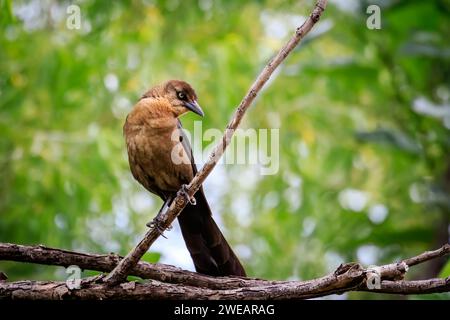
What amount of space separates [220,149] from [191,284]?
761mm

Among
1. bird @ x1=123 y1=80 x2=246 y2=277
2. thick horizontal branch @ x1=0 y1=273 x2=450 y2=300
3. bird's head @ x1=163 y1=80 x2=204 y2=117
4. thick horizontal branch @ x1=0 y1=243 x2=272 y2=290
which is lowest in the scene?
thick horizontal branch @ x1=0 y1=273 x2=450 y2=300

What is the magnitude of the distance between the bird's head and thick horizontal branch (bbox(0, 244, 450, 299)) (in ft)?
4.11

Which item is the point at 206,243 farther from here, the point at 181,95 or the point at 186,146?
the point at 181,95

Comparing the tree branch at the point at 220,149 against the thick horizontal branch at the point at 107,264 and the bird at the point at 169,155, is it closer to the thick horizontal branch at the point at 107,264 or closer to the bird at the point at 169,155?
the thick horizontal branch at the point at 107,264

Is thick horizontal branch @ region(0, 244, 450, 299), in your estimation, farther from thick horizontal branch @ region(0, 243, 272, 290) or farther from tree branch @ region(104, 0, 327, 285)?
tree branch @ region(104, 0, 327, 285)

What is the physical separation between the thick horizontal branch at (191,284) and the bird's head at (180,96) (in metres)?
1.25

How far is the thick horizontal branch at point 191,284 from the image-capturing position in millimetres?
2873

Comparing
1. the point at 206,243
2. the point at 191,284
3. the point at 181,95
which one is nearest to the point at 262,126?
the point at 181,95

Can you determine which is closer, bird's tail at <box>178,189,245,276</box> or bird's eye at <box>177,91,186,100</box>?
bird's tail at <box>178,189,245,276</box>

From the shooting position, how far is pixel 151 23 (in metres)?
7.44

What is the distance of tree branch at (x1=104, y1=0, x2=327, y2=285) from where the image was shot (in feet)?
9.71

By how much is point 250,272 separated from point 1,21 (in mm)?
3015

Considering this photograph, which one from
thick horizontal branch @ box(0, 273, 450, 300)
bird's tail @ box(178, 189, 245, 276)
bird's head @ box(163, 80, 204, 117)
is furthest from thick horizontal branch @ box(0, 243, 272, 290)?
bird's head @ box(163, 80, 204, 117)

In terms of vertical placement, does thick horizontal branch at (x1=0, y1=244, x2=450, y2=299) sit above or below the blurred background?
below
